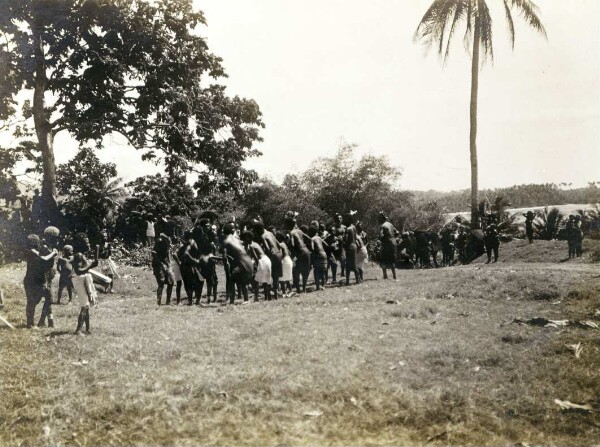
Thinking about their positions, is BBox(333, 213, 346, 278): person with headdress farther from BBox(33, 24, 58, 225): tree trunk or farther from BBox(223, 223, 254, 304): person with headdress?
BBox(33, 24, 58, 225): tree trunk

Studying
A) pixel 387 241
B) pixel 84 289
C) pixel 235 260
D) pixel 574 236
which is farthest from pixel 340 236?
pixel 84 289

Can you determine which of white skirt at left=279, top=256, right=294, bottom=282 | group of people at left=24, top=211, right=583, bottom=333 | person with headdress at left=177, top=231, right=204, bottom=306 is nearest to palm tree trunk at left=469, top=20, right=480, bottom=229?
group of people at left=24, top=211, right=583, bottom=333

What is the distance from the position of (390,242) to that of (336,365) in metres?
8.18

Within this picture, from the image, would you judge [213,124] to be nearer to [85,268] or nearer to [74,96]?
[74,96]

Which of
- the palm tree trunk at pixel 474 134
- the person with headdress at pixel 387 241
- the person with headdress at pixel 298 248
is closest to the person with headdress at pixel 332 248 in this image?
the person with headdress at pixel 387 241

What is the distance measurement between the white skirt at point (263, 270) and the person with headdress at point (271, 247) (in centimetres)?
55

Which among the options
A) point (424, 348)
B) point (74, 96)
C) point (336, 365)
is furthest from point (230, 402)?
point (74, 96)

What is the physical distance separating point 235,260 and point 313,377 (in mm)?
5885

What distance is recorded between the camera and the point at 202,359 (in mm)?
6461

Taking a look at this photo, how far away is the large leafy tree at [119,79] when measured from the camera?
1770 cm

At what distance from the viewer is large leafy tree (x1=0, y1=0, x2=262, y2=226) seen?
1770 centimetres

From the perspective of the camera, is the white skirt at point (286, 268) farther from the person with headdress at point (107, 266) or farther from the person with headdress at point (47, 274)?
the person with headdress at point (107, 266)

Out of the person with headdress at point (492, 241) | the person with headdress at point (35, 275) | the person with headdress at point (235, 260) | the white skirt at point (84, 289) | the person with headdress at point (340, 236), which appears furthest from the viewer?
the person with headdress at point (492, 241)

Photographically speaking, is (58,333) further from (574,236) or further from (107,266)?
(574,236)
